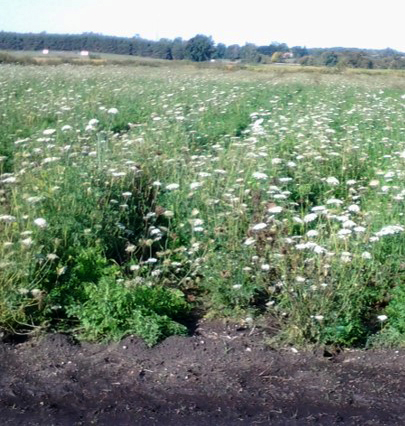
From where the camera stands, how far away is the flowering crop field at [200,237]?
589cm

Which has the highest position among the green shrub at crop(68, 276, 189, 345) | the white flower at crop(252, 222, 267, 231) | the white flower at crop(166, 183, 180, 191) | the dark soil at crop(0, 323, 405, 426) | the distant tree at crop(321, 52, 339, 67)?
the white flower at crop(166, 183, 180, 191)

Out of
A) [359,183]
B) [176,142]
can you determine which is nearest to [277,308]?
[359,183]

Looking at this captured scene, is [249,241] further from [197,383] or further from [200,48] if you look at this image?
[200,48]

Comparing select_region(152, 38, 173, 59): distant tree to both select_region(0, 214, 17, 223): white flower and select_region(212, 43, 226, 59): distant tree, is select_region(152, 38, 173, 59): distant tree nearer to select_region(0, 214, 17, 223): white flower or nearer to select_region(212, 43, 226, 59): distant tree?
select_region(212, 43, 226, 59): distant tree

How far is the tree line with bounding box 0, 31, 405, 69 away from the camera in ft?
98.4

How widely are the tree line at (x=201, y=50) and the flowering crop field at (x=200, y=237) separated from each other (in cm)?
2139

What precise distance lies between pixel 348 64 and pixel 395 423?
36937 mm

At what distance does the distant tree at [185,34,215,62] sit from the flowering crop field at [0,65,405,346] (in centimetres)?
2630

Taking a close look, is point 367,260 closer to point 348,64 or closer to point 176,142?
point 176,142

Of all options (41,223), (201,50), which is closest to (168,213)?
(41,223)

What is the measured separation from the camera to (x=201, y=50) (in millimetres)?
35469

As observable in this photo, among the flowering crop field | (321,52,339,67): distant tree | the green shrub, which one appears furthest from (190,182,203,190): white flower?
(321,52,339,67): distant tree

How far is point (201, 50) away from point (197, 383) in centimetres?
3133

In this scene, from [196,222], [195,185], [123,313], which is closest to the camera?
[123,313]
